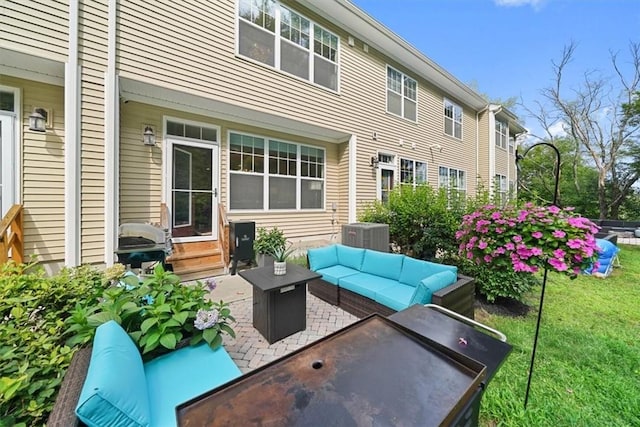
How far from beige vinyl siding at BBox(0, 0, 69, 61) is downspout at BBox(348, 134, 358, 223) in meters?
6.06

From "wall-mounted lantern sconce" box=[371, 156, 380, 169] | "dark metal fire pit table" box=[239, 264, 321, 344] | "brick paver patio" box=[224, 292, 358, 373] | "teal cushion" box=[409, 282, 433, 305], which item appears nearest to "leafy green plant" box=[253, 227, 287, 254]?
"brick paver patio" box=[224, 292, 358, 373]

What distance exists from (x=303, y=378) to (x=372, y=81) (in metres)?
8.80

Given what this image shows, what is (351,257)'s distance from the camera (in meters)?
4.55

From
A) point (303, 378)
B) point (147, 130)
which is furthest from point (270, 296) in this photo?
point (147, 130)

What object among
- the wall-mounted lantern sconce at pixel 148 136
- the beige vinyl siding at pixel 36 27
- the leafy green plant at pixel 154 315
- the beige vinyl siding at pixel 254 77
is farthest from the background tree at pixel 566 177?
the beige vinyl siding at pixel 36 27

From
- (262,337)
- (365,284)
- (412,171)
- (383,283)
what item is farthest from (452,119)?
(262,337)

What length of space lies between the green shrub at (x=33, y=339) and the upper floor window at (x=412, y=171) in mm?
8879

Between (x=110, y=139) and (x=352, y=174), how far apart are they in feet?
18.3

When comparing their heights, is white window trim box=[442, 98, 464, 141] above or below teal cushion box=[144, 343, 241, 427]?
above

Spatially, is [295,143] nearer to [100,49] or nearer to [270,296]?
[100,49]

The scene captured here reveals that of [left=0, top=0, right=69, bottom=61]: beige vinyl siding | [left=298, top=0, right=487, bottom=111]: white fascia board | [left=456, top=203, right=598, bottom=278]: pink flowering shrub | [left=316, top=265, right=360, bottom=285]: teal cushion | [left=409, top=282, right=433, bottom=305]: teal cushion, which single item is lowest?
[left=316, top=265, right=360, bottom=285]: teal cushion

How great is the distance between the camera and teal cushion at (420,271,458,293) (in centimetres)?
295

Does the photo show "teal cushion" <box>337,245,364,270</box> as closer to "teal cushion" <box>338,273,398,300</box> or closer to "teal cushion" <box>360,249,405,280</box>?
"teal cushion" <box>360,249,405,280</box>

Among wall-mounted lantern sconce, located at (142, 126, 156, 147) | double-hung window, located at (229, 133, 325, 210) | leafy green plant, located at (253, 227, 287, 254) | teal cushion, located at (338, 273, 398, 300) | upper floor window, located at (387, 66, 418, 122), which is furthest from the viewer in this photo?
upper floor window, located at (387, 66, 418, 122)
